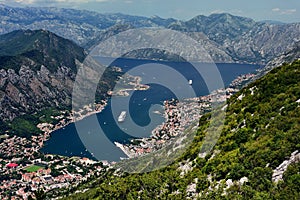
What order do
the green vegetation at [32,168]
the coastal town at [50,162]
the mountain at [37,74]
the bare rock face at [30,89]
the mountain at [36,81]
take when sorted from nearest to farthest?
the coastal town at [50,162], the green vegetation at [32,168], the mountain at [36,81], the bare rock face at [30,89], the mountain at [37,74]

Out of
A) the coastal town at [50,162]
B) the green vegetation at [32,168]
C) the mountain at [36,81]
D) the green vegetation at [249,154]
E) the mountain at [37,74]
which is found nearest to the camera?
the green vegetation at [249,154]

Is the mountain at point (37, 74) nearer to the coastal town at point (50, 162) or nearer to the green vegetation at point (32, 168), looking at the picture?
the coastal town at point (50, 162)

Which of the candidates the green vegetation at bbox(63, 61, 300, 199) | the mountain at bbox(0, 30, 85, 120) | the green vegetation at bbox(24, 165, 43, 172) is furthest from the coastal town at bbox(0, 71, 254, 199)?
the green vegetation at bbox(63, 61, 300, 199)

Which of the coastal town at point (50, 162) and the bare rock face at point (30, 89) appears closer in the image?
the coastal town at point (50, 162)

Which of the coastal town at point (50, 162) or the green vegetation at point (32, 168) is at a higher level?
the coastal town at point (50, 162)

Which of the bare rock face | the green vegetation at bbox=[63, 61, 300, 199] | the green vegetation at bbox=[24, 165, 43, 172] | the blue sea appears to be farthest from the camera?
the bare rock face

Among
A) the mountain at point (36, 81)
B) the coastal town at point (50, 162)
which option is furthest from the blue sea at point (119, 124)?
the mountain at point (36, 81)

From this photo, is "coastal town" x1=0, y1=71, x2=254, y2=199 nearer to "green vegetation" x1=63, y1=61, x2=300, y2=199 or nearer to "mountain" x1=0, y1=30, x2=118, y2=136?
"mountain" x1=0, y1=30, x2=118, y2=136

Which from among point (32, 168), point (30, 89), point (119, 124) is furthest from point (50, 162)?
point (30, 89)
